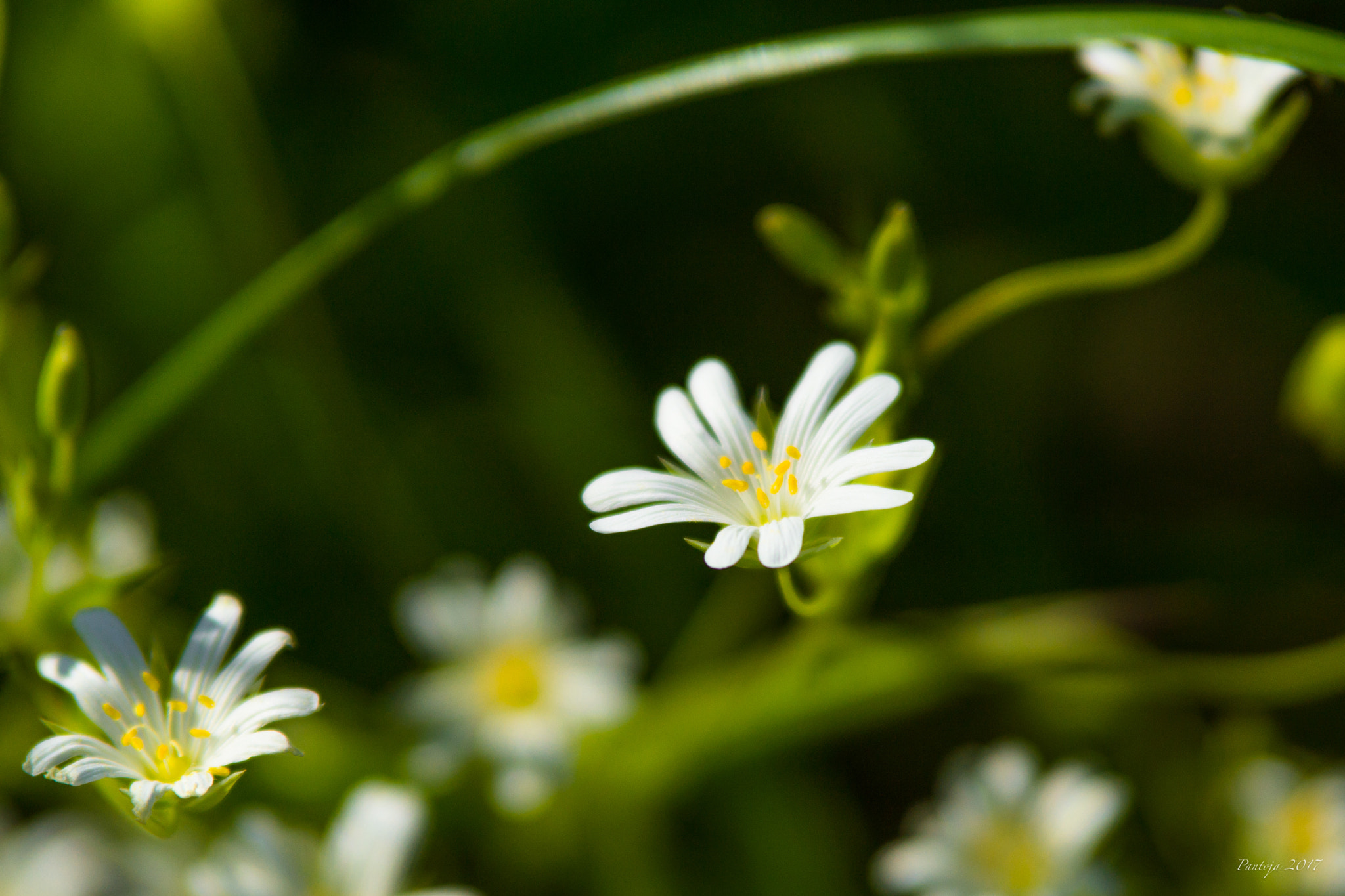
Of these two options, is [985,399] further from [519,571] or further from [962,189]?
[519,571]

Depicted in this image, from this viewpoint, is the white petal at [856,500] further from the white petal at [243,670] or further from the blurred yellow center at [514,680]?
the blurred yellow center at [514,680]

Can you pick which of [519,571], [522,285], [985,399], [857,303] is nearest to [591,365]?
[522,285]

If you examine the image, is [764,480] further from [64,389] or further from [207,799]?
[64,389]

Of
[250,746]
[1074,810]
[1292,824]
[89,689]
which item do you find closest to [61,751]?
[89,689]

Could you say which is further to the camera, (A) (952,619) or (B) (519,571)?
(B) (519,571)

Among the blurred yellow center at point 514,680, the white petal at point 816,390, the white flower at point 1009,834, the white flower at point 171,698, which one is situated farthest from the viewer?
the blurred yellow center at point 514,680

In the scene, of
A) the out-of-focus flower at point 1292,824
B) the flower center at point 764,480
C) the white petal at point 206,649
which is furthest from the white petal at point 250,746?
the out-of-focus flower at point 1292,824

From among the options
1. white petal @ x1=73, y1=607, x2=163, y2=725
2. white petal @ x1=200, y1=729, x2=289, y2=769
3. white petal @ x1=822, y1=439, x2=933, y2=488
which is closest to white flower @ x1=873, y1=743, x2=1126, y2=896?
white petal @ x1=822, y1=439, x2=933, y2=488

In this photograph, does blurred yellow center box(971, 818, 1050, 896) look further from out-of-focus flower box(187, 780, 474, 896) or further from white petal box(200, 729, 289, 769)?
white petal box(200, 729, 289, 769)
